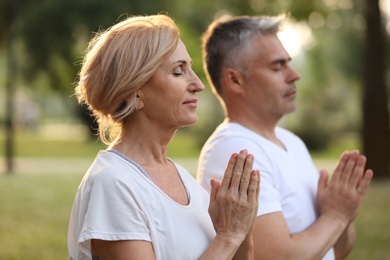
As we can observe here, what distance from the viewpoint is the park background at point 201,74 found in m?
10.7

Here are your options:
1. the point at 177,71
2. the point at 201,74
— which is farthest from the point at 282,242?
the point at 201,74

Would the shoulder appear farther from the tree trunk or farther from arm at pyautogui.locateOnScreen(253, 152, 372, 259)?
the tree trunk

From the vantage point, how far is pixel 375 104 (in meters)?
16.2

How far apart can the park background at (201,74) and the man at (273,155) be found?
0.33 meters

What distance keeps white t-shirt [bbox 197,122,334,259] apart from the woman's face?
685 millimetres

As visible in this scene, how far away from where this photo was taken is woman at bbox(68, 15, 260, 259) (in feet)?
8.12

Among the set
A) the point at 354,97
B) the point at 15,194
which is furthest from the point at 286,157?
the point at 354,97

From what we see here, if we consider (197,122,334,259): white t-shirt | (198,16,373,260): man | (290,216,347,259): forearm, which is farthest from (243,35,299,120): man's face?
(290,216,347,259): forearm

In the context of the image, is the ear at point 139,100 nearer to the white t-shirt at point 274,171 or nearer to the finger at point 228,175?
the finger at point 228,175

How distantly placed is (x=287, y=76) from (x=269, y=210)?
2.47ft

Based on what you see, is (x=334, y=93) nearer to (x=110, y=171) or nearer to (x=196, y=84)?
(x=196, y=84)

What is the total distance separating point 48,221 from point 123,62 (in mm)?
8959

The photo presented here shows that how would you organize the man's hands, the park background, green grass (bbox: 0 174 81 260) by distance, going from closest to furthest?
the man's hands, green grass (bbox: 0 174 81 260), the park background

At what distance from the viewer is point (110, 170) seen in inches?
99.3
